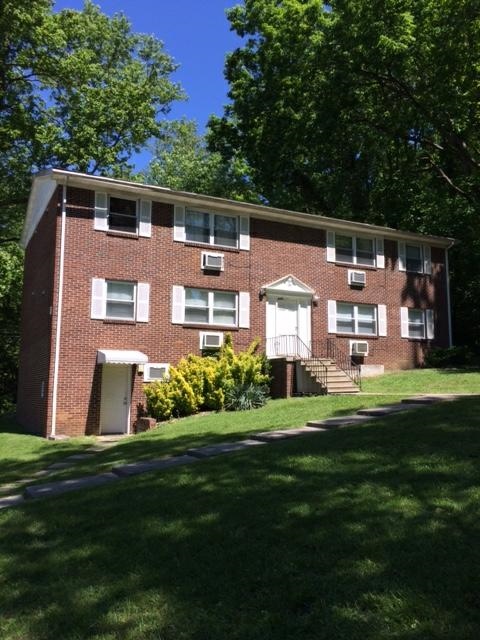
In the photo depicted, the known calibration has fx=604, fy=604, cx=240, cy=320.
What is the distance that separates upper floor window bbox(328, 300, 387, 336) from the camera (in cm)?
2109

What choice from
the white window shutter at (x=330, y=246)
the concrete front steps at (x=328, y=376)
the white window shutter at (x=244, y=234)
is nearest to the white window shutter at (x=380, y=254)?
the white window shutter at (x=330, y=246)

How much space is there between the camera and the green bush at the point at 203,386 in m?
16.5

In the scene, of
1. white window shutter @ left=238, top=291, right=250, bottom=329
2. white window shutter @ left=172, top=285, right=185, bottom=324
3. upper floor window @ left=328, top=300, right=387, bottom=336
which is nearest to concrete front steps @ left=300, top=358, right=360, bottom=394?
white window shutter @ left=238, top=291, right=250, bottom=329

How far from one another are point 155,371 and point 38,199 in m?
7.59

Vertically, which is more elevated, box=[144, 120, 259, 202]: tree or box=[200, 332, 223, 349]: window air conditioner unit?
box=[144, 120, 259, 202]: tree

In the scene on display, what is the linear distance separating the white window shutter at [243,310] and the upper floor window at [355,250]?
3776 millimetres

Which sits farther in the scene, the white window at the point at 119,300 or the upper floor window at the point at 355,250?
the upper floor window at the point at 355,250

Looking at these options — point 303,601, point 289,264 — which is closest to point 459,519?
point 303,601

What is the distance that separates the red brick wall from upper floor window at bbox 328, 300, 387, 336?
9.38m

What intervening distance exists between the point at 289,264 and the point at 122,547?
16212 millimetres

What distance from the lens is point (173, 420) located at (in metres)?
16.3

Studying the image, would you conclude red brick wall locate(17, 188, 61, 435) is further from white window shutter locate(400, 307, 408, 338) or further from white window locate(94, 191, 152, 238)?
white window shutter locate(400, 307, 408, 338)

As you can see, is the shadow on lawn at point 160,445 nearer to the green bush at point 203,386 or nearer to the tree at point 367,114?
the green bush at point 203,386

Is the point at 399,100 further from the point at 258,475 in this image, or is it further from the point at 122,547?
the point at 122,547
